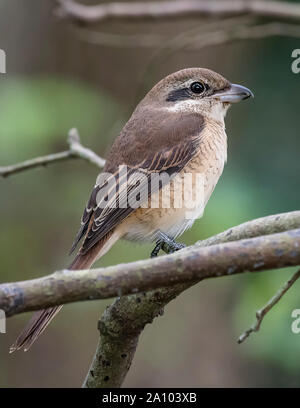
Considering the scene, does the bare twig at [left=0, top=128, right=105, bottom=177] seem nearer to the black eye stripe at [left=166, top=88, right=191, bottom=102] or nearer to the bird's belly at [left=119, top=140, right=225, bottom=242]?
the bird's belly at [left=119, top=140, right=225, bottom=242]

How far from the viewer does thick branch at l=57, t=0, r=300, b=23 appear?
189 inches

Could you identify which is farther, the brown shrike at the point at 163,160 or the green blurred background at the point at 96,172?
the green blurred background at the point at 96,172

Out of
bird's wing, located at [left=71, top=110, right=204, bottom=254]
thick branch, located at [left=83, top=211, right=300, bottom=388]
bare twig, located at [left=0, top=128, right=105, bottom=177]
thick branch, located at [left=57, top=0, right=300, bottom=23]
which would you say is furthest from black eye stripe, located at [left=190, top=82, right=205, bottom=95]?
thick branch, located at [left=83, top=211, right=300, bottom=388]

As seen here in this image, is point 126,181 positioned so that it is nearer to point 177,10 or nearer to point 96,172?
point 177,10

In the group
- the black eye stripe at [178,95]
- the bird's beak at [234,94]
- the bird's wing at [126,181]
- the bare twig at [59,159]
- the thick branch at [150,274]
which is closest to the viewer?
the thick branch at [150,274]

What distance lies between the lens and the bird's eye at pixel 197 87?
4.22 metres

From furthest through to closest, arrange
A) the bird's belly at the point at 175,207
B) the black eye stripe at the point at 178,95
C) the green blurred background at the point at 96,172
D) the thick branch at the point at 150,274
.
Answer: the green blurred background at the point at 96,172, the black eye stripe at the point at 178,95, the bird's belly at the point at 175,207, the thick branch at the point at 150,274

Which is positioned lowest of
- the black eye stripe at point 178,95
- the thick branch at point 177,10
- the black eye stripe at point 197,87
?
the black eye stripe at point 178,95

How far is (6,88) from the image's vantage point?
526 cm

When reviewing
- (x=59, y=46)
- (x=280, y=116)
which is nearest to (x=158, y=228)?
(x=280, y=116)

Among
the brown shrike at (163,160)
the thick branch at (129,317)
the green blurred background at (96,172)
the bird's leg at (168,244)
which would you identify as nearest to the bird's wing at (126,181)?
the brown shrike at (163,160)

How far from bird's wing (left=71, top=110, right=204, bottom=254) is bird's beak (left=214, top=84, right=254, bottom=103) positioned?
32 cm

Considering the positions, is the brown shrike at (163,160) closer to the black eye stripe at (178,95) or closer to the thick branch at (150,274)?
the black eye stripe at (178,95)

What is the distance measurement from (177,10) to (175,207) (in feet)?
5.80
